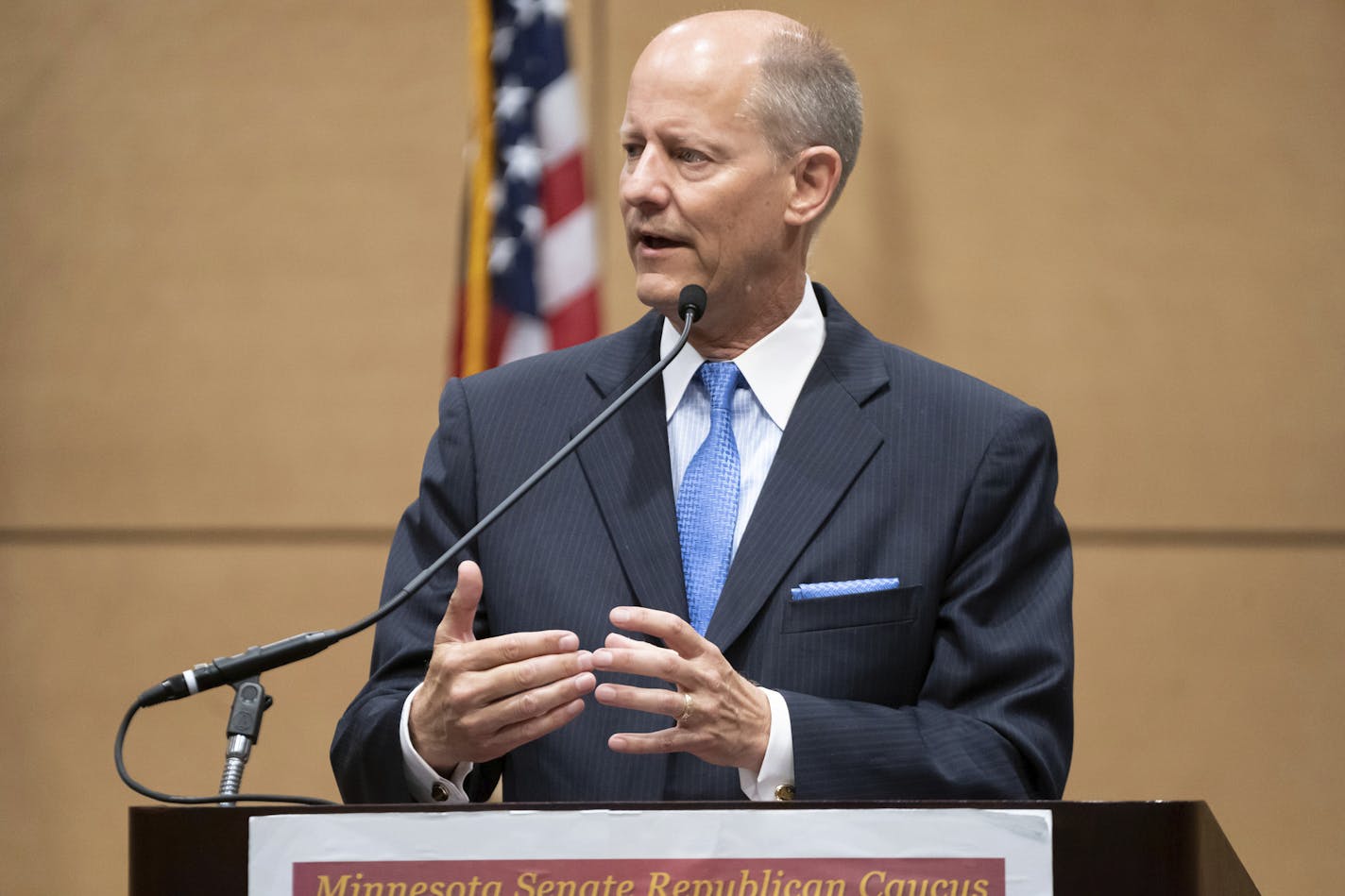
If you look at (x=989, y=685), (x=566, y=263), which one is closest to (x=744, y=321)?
(x=989, y=685)

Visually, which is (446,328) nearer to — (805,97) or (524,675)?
(805,97)

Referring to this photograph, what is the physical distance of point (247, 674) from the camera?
3.81 feet

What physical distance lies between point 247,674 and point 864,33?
2.63 meters

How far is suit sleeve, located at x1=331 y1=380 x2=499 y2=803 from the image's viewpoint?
1408 mm

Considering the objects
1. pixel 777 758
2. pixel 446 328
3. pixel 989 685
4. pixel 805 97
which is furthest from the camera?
pixel 446 328

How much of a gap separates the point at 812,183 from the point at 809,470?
14.6 inches

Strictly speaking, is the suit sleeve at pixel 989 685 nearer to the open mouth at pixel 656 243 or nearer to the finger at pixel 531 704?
the finger at pixel 531 704

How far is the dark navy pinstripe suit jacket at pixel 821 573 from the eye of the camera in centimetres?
147

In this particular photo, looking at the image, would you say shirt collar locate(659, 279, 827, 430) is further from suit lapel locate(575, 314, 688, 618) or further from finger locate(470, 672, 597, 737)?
finger locate(470, 672, 597, 737)

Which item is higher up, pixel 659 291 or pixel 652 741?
pixel 659 291

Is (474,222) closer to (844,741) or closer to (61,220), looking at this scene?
(61,220)

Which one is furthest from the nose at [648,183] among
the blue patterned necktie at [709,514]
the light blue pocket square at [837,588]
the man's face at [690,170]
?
the light blue pocket square at [837,588]

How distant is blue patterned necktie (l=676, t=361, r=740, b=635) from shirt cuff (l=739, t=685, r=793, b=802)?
22 cm

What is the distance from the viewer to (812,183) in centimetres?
176
